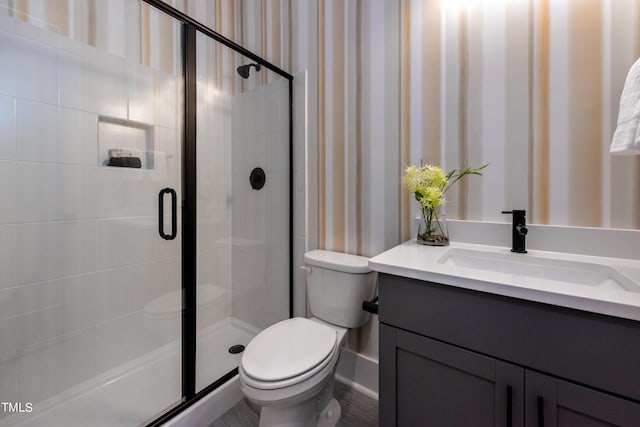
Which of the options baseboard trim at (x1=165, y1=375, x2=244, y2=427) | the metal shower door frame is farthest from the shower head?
baseboard trim at (x1=165, y1=375, x2=244, y2=427)

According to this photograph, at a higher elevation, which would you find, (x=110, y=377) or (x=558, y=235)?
(x=558, y=235)

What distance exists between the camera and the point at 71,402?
131cm

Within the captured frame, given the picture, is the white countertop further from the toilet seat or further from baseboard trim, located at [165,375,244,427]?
baseboard trim, located at [165,375,244,427]

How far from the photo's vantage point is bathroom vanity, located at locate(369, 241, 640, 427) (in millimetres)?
611

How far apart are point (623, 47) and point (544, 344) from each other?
42.0 inches

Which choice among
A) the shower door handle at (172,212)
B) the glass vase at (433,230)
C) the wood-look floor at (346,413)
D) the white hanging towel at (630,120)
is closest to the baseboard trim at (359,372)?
the wood-look floor at (346,413)

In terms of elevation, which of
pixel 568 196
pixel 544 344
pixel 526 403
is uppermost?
pixel 568 196

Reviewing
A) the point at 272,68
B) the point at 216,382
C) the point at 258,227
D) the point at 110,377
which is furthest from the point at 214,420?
the point at 272,68

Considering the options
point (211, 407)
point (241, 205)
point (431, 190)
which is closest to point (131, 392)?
point (211, 407)

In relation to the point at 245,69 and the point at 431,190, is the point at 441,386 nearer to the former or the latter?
the point at 431,190

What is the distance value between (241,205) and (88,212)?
789 millimetres

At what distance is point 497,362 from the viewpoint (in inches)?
29.0

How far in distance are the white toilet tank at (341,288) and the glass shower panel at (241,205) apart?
18.2 inches

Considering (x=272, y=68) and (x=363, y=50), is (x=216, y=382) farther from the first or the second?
(x=363, y=50)
